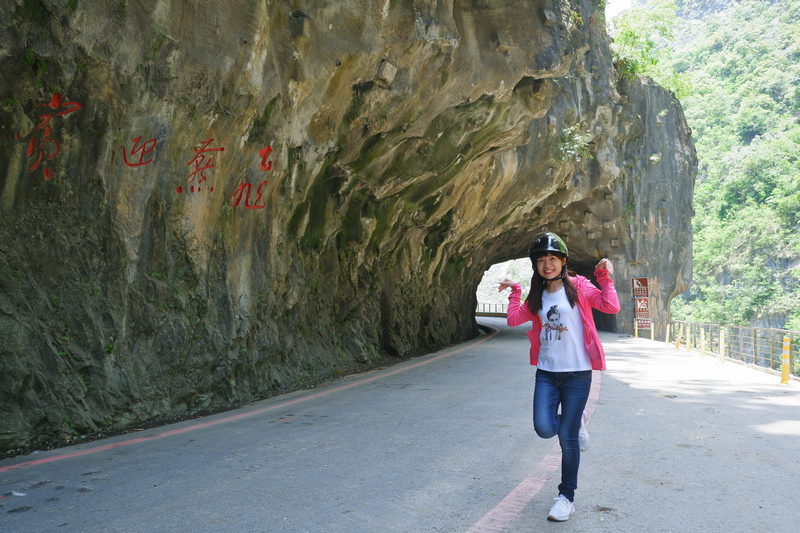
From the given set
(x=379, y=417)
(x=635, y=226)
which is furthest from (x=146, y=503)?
(x=635, y=226)

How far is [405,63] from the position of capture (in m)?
9.59

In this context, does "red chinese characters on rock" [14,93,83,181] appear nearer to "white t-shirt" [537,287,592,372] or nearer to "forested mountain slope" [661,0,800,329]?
"white t-shirt" [537,287,592,372]

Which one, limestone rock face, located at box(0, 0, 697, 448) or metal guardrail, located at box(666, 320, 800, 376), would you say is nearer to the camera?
limestone rock face, located at box(0, 0, 697, 448)

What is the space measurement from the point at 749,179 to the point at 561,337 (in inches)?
2325

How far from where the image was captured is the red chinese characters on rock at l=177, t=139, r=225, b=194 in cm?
763

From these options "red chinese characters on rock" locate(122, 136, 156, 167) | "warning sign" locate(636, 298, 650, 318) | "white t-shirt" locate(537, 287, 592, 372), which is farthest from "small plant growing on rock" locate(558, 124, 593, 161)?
"white t-shirt" locate(537, 287, 592, 372)

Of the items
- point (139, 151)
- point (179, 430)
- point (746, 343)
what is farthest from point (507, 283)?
point (746, 343)

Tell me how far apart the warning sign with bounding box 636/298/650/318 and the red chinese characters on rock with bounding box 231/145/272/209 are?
78.5 feet

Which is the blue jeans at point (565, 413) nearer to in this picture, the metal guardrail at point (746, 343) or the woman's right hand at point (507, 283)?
the woman's right hand at point (507, 283)

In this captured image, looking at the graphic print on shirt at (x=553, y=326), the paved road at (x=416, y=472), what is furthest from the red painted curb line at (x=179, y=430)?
the graphic print on shirt at (x=553, y=326)

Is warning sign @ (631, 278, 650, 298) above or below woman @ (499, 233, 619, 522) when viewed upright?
above

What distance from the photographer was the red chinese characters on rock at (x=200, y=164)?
7.63 meters

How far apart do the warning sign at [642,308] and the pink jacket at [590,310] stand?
1046 inches

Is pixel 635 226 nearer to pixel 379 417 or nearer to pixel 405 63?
pixel 405 63
